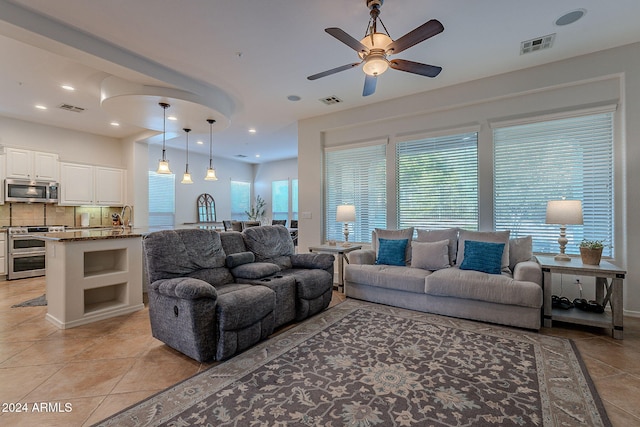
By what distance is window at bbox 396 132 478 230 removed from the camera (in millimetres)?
4402

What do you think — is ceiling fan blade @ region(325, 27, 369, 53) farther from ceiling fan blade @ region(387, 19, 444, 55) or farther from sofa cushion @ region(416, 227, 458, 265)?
sofa cushion @ region(416, 227, 458, 265)

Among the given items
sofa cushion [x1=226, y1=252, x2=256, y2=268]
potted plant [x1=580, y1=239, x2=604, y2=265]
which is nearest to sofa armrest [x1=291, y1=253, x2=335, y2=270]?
sofa cushion [x1=226, y1=252, x2=256, y2=268]

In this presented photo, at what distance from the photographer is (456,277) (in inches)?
133

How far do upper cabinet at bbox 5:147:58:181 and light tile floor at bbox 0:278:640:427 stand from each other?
142 inches

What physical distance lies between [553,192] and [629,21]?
1850 mm

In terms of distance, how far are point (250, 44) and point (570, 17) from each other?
3155 millimetres

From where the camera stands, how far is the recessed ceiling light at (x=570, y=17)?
2779 mm

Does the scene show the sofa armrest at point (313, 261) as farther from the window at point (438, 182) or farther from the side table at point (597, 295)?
the side table at point (597, 295)

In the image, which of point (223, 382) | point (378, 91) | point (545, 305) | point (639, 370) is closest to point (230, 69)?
point (378, 91)

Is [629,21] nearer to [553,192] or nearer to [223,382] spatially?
[553,192]

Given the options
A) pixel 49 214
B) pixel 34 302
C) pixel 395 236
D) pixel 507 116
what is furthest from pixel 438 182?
pixel 49 214

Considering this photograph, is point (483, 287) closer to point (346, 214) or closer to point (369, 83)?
point (346, 214)

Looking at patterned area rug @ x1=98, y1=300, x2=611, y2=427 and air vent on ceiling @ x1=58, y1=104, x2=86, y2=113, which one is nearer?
patterned area rug @ x1=98, y1=300, x2=611, y2=427

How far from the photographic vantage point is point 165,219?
812 cm
